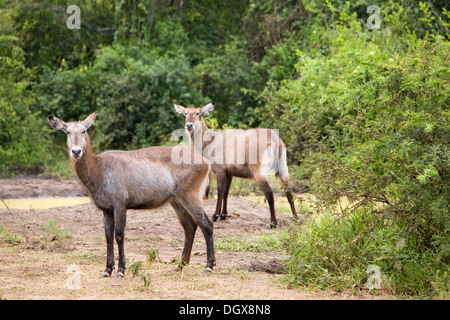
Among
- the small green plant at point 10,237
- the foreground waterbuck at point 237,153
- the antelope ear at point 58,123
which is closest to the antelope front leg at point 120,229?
the antelope ear at point 58,123

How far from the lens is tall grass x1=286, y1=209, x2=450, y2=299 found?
600 centimetres

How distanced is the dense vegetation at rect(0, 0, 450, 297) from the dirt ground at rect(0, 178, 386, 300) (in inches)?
23.8

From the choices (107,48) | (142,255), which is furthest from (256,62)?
(142,255)

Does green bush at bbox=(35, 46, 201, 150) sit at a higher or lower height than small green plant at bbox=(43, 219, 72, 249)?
higher

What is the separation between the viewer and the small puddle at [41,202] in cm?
1264

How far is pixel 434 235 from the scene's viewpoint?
6051mm

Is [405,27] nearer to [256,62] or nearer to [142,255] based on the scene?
[256,62]

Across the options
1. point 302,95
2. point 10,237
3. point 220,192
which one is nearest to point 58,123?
point 10,237

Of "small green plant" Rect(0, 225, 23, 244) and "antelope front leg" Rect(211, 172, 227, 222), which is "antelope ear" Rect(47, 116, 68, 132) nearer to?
"small green plant" Rect(0, 225, 23, 244)

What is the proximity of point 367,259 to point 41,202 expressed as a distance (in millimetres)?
8512

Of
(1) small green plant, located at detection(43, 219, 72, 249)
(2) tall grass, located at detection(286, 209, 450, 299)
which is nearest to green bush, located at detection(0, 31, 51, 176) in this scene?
(1) small green plant, located at detection(43, 219, 72, 249)

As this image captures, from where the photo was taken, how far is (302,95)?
14.4m

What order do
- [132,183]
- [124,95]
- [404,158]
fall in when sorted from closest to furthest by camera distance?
[404,158] → [132,183] → [124,95]

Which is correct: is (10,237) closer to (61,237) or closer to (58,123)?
(61,237)
